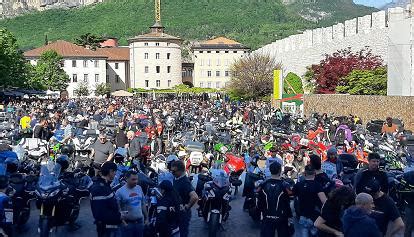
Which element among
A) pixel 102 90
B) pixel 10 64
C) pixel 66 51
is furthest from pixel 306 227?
pixel 66 51

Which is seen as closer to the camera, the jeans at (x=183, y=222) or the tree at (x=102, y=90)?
the jeans at (x=183, y=222)

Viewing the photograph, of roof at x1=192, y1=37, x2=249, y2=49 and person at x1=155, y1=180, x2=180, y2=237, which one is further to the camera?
roof at x1=192, y1=37, x2=249, y2=49

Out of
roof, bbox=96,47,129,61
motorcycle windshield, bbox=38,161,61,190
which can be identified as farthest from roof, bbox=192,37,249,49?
motorcycle windshield, bbox=38,161,61,190

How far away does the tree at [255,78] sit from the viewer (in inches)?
2309

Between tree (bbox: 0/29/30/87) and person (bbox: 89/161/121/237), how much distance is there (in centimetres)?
4838

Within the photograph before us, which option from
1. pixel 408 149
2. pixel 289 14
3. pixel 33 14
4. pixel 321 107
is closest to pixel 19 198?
pixel 408 149

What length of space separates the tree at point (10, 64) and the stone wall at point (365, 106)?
94.7 feet

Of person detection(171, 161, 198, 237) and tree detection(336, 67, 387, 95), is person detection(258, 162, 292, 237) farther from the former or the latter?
tree detection(336, 67, 387, 95)

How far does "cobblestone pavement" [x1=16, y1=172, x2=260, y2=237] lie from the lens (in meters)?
10.7

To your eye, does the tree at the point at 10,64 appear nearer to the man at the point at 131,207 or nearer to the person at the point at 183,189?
the person at the point at 183,189

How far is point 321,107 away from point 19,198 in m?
29.2

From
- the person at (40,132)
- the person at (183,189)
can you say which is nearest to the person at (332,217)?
the person at (183,189)

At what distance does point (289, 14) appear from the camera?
547 ft

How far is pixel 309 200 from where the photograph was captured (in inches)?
309
